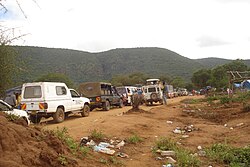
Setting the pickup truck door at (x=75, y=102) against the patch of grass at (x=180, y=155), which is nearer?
the patch of grass at (x=180, y=155)

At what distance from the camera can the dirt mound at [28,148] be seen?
15.8 feet

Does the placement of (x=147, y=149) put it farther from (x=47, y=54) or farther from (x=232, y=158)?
(x=47, y=54)

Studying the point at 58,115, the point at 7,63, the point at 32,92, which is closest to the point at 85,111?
the point at 58,115

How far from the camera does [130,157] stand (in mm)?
7676

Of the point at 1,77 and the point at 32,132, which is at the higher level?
the point at 1,77

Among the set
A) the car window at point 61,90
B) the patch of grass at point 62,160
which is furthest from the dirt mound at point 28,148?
the car window at point 61,90

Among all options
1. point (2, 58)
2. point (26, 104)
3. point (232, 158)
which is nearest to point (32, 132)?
point (232, 158)

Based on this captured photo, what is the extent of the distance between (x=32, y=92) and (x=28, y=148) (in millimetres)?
9642

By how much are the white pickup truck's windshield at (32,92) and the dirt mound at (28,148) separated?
27.3 feet

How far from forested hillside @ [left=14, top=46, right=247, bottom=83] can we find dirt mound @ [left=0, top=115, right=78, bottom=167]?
173ft

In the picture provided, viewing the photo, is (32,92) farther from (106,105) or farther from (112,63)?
(112,63)

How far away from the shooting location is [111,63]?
276ft

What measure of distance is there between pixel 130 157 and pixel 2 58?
968 cm

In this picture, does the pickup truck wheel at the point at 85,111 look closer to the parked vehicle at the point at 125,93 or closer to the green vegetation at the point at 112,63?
the parked vehicle at the point at 125,93
